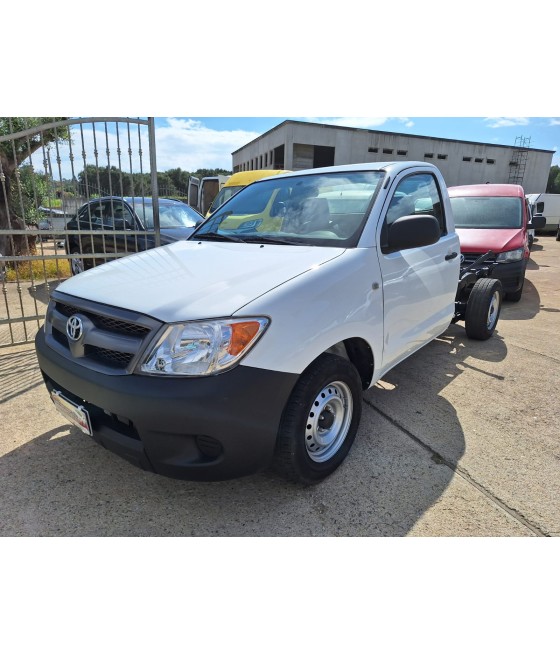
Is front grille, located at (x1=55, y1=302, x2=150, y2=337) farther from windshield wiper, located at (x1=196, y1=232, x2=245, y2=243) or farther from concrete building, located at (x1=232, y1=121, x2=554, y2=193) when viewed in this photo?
concrete building, located at (x1=232, y1=121, x2=554, y2=193)

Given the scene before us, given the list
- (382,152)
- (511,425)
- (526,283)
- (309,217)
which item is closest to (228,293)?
(309,217)

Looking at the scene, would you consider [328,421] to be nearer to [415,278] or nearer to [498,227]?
[415,278]

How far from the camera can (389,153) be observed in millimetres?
34312

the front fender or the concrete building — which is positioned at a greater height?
the concrete building

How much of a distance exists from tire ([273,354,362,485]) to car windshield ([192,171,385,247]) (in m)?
0.80

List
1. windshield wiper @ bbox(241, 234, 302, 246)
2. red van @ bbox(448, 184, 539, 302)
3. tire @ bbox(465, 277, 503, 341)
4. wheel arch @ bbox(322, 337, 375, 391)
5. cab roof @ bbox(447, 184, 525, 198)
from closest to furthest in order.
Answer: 1. wheel arch @ bbox(322, 337, 375, 391)
2. windshield wiper @ bbox(241, 234, 302, 246)
3. tire @ bbox(465, 277, 503, 341)
4. red van @ bbox(448, 184, 539, 302)
5. cab roof @ bbox(447, 184, 525, 198)

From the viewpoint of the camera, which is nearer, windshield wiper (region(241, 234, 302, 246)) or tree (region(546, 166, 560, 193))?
windshield wiper (region(241, 234, 302, 246))

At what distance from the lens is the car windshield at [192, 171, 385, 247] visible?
8.80ft

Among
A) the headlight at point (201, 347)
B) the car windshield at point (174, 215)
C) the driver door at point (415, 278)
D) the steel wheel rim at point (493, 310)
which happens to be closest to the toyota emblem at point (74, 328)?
the headlight at point (201, 347)

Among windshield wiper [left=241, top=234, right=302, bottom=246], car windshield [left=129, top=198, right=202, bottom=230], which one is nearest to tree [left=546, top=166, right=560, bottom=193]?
car windshield [left=129, top=198, right=202, bottom=230]

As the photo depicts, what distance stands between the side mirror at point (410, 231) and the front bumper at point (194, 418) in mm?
1218

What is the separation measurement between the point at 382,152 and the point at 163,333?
3616 cm

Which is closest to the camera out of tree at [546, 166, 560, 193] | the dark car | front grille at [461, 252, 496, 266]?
the dark car

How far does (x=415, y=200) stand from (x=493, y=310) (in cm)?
251
